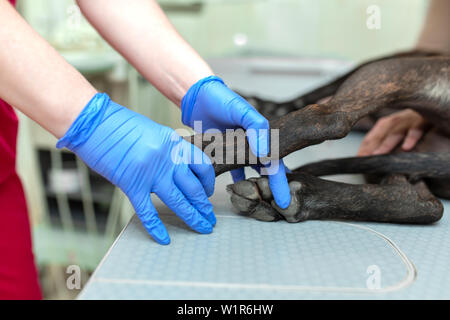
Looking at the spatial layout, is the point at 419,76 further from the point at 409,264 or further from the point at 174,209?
the point at 174,209

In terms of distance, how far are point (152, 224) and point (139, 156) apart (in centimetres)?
13

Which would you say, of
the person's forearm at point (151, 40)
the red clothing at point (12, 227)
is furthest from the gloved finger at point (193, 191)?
the red clothing at point (12, 227)

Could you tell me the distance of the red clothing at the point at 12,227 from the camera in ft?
3.55

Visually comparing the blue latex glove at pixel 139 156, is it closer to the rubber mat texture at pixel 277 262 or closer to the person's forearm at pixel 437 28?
the rubber mat texture at pixel 277 262

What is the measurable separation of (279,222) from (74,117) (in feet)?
1.51

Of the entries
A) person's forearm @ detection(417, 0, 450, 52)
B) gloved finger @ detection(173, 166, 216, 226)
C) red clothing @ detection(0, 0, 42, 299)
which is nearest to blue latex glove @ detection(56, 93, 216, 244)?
gloved finger @ detection(173, 166, 216, 226)

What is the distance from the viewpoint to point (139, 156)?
80cm

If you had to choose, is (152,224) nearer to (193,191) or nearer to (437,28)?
(193,191)

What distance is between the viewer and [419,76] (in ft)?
3.25

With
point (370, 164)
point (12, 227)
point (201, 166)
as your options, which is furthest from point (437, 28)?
point (12, 227)

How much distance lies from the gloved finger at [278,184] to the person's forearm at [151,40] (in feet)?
0.98

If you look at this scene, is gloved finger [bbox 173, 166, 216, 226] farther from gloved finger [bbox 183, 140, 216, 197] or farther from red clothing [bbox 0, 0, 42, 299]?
red clothing [bbox 0, 0, 42, 299]

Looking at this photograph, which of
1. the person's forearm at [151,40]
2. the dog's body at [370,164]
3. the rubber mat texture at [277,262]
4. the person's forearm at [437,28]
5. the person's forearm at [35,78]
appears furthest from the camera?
the person's forearm at [437,28]
